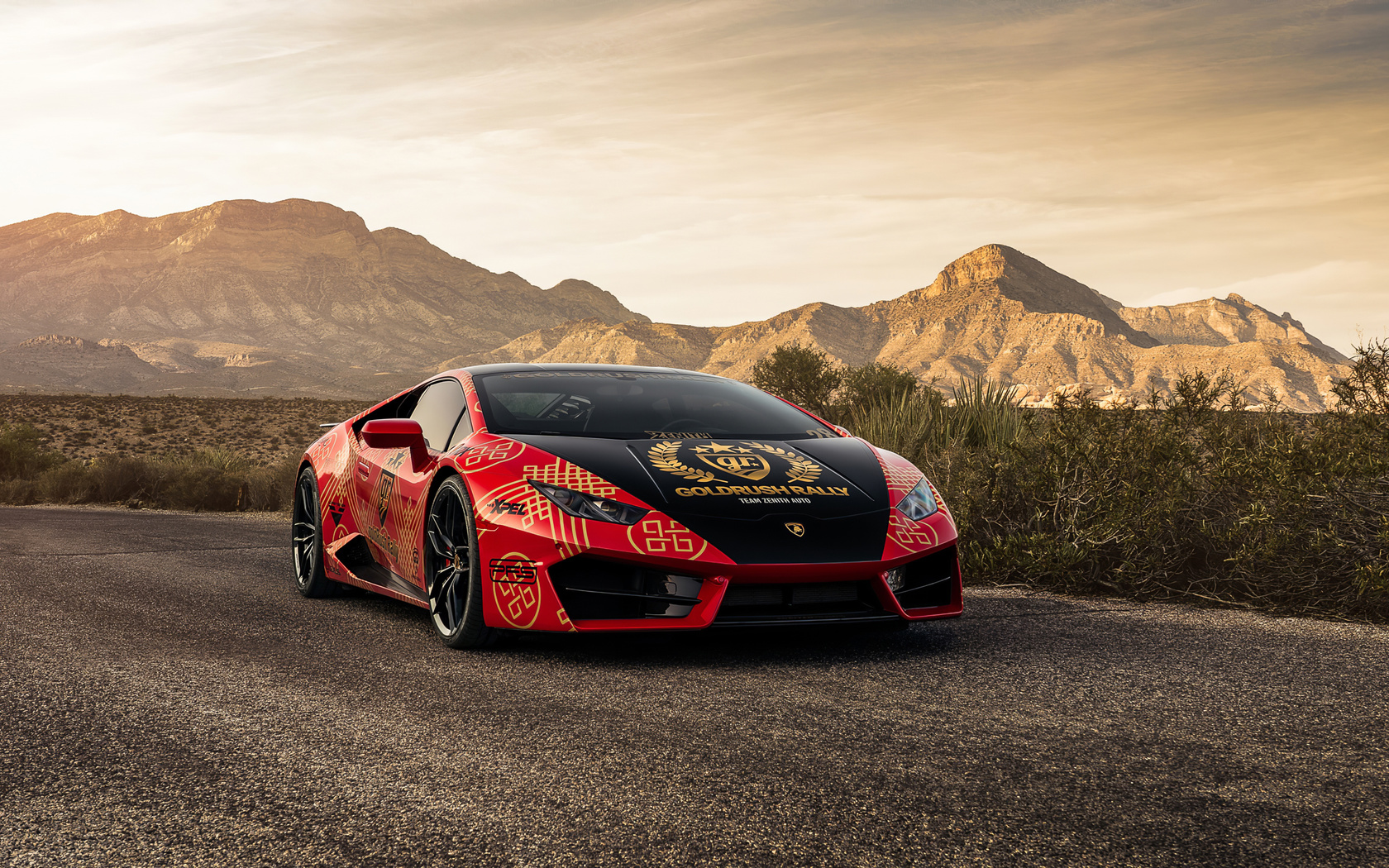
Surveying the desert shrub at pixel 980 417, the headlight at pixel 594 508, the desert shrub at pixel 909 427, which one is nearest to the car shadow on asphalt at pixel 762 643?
the headlight at pixel 594 508

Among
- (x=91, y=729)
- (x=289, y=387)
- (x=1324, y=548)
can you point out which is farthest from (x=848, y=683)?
(x=289, y=387)

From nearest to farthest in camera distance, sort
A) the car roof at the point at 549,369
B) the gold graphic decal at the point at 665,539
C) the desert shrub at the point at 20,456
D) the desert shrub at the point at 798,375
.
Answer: the gold graphic decal at the point at 665,539, the car roof at the point at 549,369, the desert shrub at the point at 20,456, the desert shrub at the point at 798,375

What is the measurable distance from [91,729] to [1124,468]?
604 centimetres

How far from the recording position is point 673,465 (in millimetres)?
4898

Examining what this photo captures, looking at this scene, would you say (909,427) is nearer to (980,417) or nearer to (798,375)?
(980,417)

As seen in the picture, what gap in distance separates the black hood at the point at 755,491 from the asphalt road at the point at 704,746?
0.50m

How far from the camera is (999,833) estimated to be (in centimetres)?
263

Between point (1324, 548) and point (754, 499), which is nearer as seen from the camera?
point (754, 499)

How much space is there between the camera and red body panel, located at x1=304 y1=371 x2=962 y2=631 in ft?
14.5

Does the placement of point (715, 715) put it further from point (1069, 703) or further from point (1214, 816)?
point (1214, 816)

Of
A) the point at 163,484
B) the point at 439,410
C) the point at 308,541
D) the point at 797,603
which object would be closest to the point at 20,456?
the point at 163,484

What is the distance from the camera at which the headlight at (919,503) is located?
4961 millimetres

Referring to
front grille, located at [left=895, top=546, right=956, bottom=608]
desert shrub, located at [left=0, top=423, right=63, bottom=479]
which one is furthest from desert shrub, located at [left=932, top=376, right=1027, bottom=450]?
desert shrub, located at [left=0, top=423, right=63, bottom=479]

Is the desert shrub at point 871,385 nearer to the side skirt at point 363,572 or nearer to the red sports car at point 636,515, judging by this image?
the side skirt at point 363,572
